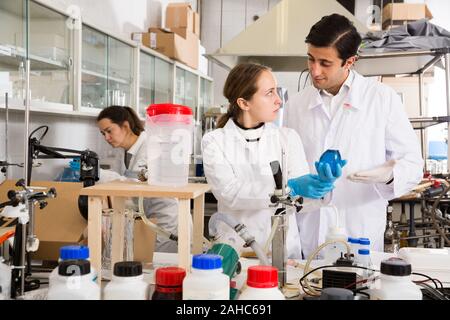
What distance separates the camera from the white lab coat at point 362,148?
5.93ft

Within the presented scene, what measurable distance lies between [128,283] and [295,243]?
0.96 metres

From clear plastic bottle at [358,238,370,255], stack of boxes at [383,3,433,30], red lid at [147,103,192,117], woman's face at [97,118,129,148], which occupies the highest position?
stack of boxes at [383,3,433,30]

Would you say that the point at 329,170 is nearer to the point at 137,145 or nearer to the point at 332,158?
the point at 332,158

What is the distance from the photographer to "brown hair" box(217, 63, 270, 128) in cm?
172

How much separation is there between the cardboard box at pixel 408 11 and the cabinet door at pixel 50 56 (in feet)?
13.7

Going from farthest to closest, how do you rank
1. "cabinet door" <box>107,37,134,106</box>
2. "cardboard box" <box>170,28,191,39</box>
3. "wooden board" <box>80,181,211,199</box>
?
"cardboard box" <box>170,28,191,39</box>, "cabinet door" <box>107,37,134,106</box>, "wooden board" <box>80,181,211,199</box>

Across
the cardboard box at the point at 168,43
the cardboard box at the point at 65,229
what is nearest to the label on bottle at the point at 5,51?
the cardboard box at the point at 65,229

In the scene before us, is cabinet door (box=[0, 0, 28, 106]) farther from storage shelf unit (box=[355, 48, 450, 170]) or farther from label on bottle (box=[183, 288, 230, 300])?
storage shelf unit (box=[355, 48, 450, 170])

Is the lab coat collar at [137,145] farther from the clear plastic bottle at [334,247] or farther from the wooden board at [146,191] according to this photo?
the wooden board at [146,191]

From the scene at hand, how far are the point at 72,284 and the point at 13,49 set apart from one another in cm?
191

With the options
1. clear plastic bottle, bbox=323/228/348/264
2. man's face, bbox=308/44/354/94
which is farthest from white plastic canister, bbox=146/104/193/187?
man's face, bbox=308/44/354/94

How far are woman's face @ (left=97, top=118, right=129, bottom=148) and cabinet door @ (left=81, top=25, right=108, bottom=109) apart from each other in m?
0.31

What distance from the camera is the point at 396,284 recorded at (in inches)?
33.2
